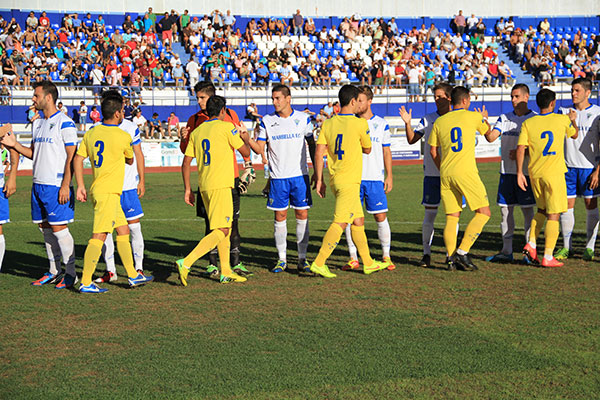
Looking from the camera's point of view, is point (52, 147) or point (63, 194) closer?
point (63, 194)

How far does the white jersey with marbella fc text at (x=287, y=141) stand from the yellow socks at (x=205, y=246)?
1381 mm

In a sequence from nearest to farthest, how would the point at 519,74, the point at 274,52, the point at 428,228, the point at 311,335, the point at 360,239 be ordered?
the point at 311,335
the point at 360,239
the point at 428,228
the point at 274,52
the point at 519,74

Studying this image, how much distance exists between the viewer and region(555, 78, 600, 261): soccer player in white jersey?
9398 mm

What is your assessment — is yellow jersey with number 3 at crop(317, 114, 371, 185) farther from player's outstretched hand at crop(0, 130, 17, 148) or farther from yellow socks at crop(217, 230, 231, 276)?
player's outstretched hand at crop(0, 130, 17, 148)

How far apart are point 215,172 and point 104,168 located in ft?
3.88

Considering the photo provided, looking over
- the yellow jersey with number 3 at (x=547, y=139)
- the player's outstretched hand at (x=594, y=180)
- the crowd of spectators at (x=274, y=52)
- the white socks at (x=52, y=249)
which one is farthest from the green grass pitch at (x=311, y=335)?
the crowd of spectators at (x=274, y=52)

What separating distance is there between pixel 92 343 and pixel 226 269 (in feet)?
8.06

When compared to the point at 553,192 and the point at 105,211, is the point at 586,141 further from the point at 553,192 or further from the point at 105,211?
the point at 105,211

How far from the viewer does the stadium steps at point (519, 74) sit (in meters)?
38.9

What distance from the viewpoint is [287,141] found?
29.3 ft

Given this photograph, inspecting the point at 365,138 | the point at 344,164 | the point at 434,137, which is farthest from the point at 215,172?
the point at 434,137

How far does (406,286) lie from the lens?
26.2ft

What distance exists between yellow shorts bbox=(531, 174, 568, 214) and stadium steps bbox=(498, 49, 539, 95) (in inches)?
1204

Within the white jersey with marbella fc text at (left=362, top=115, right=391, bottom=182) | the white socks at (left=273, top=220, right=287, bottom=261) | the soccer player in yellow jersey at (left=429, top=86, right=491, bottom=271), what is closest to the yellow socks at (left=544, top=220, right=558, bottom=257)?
the soccer player in yellow jersey at (left=429, top=86, right=491, bottom=271)
